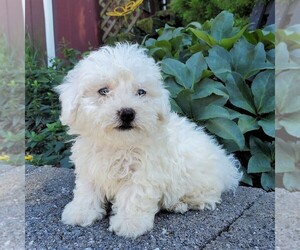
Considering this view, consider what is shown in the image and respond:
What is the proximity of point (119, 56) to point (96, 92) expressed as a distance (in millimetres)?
230

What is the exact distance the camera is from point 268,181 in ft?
11.0

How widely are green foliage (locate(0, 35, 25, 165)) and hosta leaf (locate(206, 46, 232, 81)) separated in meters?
1.93

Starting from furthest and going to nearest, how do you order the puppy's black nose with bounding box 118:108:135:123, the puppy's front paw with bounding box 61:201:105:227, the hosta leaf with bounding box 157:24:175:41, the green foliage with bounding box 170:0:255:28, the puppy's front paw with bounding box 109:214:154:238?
1. the green foliage with bounding box 170:0:255:28
2. the hosta leaf with bounding box 157:24:175:41
3. the puppy's front paw with bounding box 61:201:105:227
4. the puppy's front paw with bounding box 109:214:154:238
5. the puppy's black nose with bounding box 118:108:135:123

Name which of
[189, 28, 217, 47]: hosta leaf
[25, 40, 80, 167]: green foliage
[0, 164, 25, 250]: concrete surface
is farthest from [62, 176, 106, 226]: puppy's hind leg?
[189, 28, 217, 47]: hosta leaf

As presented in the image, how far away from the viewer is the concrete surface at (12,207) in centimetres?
236

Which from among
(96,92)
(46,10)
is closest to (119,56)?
(96,92)

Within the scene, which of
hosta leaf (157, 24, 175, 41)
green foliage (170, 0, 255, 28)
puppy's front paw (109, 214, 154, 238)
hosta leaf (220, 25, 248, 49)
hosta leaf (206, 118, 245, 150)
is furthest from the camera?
green foliage (170, 0, 255, 28)

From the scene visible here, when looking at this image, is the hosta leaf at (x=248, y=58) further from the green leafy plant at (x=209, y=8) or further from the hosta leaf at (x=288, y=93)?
the green leafy plant at (x=209, y=8)

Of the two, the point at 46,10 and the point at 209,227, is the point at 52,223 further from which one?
the point at 46,10

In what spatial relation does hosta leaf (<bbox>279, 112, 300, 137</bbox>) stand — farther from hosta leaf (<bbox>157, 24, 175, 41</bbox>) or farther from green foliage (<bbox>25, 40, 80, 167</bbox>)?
green foliage (<bbox>25, 40, 80, 167</bbox>)

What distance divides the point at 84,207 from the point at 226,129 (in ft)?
4.38

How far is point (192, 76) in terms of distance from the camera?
3.59 metres

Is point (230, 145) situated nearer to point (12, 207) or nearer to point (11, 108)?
point (12, 207)

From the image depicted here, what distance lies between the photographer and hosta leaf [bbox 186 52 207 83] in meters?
3.56
